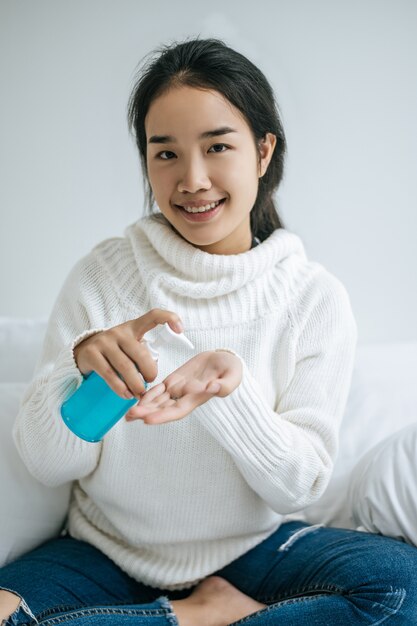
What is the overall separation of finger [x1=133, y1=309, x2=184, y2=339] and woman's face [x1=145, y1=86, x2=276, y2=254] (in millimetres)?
289

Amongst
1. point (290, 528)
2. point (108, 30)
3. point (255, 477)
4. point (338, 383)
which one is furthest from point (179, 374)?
point (108, 30)

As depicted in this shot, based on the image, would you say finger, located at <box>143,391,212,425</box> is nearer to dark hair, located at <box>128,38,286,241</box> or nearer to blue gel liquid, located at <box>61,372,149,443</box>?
blue gel liquid, located at <box>61,372,149,443</box>

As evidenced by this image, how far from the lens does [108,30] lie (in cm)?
192

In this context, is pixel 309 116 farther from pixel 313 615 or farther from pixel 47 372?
pixel 313 615

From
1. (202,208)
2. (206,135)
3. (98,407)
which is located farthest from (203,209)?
(98,407)

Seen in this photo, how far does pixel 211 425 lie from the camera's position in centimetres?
121

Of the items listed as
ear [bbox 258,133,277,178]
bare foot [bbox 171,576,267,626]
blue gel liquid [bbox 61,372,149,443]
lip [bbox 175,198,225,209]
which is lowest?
bare foot [bbox 171,576,267,626]

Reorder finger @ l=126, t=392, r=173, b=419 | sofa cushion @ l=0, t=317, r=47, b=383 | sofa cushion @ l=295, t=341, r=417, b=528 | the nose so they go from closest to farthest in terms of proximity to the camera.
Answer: finger @ l=126, t=392, r=173, b=419, the nose, sofa cushion @ l=295, t=341, r=417, b=528, sofa cushion @ l=0, t=317, r=47, b=383

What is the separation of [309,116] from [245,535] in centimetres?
107

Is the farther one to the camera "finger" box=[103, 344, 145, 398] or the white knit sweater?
the white knit sweater

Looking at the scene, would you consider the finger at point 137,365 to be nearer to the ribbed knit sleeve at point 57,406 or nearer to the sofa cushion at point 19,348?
the ribbed knit sleeve at point 57,406

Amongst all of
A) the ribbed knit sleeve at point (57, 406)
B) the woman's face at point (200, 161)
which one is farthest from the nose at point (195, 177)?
the ribbed knit sleeve at point (57, 406)

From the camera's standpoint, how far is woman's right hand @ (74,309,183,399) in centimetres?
100

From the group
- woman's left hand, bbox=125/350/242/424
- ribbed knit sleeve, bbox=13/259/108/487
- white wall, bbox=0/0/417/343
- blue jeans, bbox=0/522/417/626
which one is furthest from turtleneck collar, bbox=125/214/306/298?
white wall, bbox=0/0/417/343
